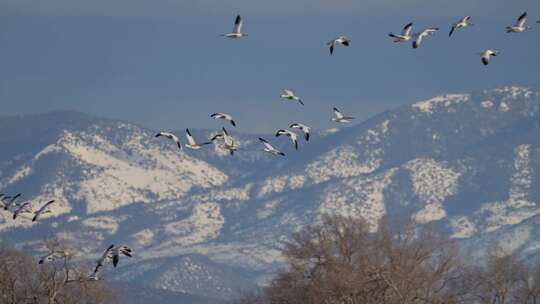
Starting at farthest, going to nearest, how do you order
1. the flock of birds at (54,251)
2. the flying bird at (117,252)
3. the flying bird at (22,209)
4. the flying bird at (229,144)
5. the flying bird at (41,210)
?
the flying bird at (229,144)
the flying bird at (22,209)
the flying bird at (41,210)
the flock of birds at (54,251)
the flying bird at (117,252)

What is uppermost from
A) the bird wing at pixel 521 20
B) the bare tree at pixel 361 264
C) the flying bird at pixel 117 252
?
the bird wing at pixel 521 20

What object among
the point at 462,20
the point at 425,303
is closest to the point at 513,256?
the point at 425,303

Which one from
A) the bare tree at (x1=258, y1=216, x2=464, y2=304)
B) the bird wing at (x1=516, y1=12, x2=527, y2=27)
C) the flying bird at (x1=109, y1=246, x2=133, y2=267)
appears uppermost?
the bird wing at (x1=516, y1=12, x2=527, y2=27)

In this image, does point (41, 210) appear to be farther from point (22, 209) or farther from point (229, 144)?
point (229, 144)

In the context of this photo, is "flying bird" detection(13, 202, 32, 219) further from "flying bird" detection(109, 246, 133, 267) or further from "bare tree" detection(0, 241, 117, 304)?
"bare tree" detection(0, 241, 117, 304)

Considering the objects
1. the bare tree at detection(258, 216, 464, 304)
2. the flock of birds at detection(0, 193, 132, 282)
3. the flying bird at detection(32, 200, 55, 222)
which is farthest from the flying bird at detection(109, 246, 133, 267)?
the bare tree at detection(258, 216, 464, 304)

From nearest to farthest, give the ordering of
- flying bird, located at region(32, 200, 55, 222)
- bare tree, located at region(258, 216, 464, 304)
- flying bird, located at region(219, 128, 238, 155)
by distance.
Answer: flying bird, located at region(32, 200, 55, 222) → flying bird, located at region(219, 128, 238, 155) → bare tree, located at region(258, 216, 464, 304)

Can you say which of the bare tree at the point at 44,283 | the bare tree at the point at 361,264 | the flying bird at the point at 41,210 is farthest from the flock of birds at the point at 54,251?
the bare tree at the point at 361,264

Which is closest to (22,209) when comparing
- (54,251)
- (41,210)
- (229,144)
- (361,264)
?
(41,210)

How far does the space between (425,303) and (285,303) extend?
899 inches

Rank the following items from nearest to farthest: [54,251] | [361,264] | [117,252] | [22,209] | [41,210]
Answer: [117,252] → [54,251] → [41,210] → [22,209] → [361,264]

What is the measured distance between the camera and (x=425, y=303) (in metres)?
114

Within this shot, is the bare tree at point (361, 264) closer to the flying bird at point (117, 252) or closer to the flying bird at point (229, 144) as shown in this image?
the flying bird at point (229, 144)

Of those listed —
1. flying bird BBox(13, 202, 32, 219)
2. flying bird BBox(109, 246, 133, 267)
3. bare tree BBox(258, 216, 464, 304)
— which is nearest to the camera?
flying bird BBox(109, 246, 133, 267)
